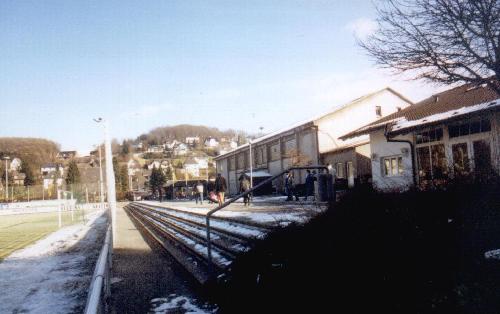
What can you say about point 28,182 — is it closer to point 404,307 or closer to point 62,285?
point 62,285

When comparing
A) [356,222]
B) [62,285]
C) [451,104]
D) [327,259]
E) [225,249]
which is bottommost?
[62,285]

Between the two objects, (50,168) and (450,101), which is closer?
(450,101)

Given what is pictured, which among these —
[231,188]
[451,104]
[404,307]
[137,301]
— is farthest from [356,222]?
[231,188]

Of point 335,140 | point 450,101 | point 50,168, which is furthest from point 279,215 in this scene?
point 50,168

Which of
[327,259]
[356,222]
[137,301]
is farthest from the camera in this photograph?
[137,301]

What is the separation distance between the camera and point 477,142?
1416 cm

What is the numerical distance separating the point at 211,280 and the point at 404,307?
3.84 m

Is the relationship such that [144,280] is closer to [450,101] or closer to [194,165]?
[450,101]

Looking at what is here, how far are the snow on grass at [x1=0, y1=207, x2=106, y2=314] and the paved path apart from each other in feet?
2.24

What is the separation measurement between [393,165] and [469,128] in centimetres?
504

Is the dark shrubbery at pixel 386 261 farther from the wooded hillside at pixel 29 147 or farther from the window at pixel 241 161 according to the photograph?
the wooded hillside at pixel 29 147

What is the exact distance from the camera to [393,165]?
19234 mm

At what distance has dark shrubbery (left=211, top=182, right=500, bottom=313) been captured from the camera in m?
3.20

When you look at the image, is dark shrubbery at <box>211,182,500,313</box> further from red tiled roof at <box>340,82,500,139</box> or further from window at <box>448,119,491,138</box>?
window at <box>448,119,491,138</box>
